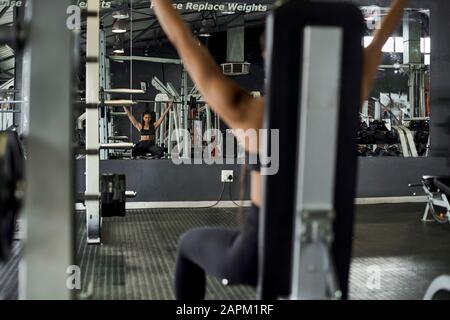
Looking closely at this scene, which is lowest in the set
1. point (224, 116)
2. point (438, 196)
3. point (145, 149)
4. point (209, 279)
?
point (209, 279)

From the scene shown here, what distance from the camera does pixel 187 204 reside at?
6188 millimetres

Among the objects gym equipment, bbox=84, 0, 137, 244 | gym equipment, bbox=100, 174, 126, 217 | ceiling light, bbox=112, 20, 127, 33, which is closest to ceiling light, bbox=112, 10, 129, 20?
ceiling light, bbox=112, 20, 127, 33

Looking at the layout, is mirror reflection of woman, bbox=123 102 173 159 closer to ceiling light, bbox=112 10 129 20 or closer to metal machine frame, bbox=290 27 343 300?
ceiling light, bbox=112 10 129 20

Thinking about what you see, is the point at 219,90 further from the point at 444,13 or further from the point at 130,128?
the point at 444,13

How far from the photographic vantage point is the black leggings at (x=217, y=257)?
1419 mm

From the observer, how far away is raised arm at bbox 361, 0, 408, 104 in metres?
1.38

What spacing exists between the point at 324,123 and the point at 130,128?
5231 millimetres

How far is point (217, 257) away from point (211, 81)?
52cm

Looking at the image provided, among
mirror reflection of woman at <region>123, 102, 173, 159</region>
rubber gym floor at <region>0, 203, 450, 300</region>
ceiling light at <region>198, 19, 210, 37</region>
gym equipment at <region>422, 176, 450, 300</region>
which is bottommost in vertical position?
rubber gym floor at <region>0, 203, 450, 300</region>

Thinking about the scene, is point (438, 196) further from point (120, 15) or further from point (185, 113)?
point (120, 15)

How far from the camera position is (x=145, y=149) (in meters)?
6.13

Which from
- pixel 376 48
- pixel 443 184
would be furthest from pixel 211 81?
pixel 443 184

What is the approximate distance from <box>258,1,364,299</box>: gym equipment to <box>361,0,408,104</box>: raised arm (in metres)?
0.30

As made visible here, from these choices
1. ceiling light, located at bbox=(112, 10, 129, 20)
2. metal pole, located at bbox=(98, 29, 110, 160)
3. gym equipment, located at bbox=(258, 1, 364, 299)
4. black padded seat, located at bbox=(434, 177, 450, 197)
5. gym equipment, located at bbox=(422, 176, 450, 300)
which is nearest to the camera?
gym equipment, located at bbox=(258, 1, 364, 299)
